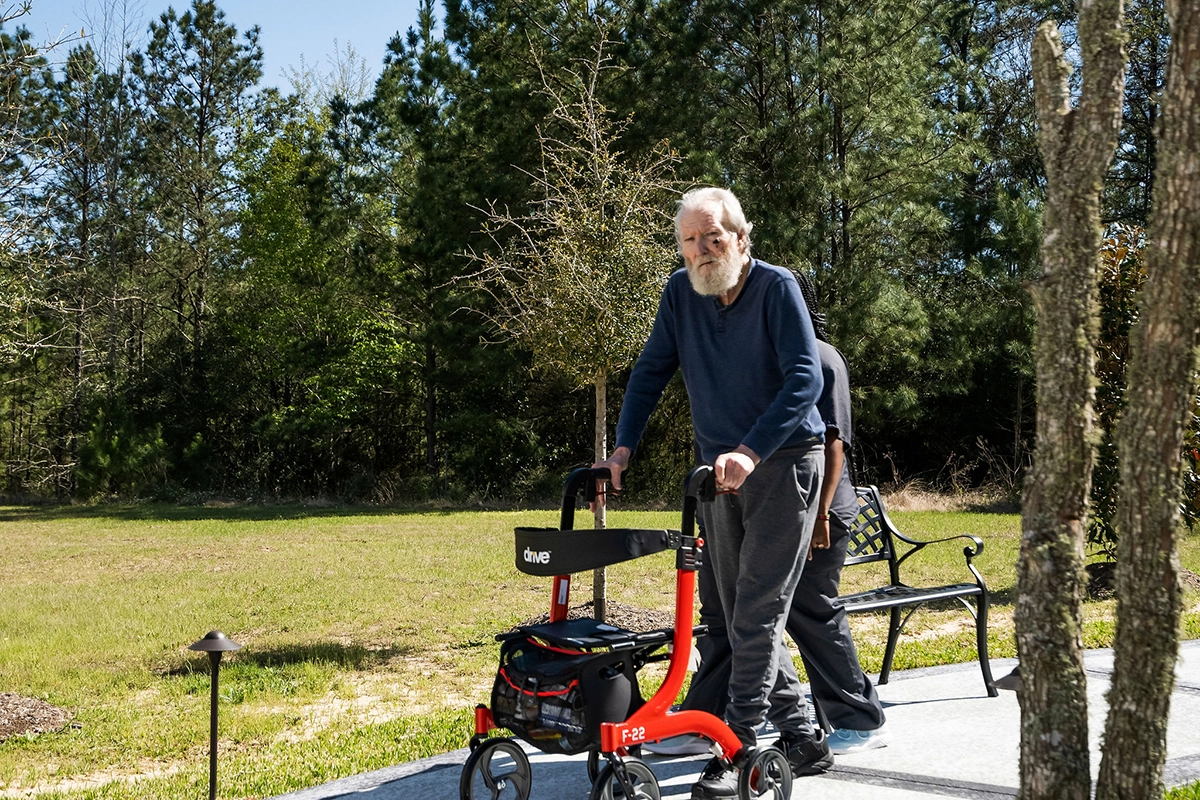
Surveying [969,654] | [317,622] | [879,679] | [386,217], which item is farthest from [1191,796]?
[386,217]

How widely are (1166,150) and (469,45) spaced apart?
70.5ft

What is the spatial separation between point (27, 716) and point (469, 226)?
1723cm

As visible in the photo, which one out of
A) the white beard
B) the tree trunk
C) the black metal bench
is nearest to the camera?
the white beard

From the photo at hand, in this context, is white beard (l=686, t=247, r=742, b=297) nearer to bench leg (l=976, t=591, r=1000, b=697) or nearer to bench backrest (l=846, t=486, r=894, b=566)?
bench backrest (l=846, t=486, r=894, b=566)

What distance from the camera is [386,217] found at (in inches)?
1021

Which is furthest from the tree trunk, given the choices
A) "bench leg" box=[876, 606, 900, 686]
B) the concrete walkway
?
the concrete walkway

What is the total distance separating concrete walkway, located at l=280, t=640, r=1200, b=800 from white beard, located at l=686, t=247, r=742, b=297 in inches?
58.9

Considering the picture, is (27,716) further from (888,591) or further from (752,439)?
(752,439)

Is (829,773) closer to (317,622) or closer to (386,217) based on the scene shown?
(317,622)

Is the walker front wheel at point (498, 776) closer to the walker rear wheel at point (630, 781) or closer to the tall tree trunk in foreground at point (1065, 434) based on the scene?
the walker rear wheel at point (630, 781)

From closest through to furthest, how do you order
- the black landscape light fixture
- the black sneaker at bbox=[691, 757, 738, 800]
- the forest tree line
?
the black sneaker at bbox=[691, 757, 738, 800], the black landscape light fixture, the forest tree line

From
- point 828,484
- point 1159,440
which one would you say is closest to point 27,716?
point 828,484

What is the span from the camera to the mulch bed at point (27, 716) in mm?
5887

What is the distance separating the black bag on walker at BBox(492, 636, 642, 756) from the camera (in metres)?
3.22
